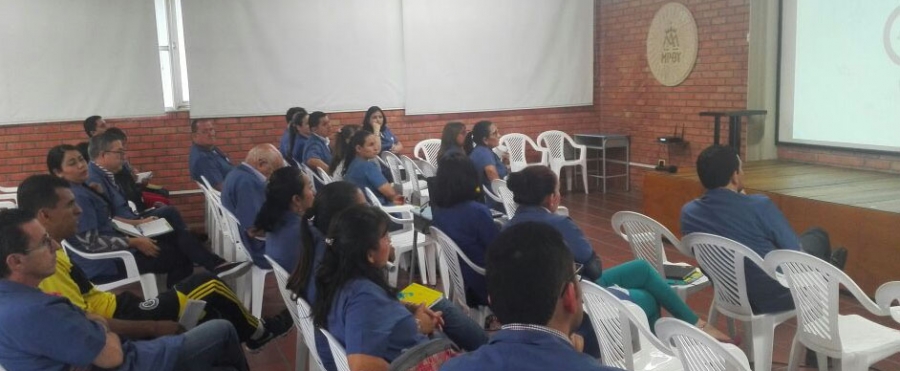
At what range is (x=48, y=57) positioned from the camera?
6.86m

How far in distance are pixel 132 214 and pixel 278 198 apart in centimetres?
163

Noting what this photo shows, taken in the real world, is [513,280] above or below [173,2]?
below

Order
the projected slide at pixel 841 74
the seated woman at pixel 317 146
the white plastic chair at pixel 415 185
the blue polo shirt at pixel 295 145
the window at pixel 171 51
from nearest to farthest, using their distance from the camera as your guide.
Result: the projected slide at pixel 841 74, the white plastic chair at pixel 415 185, the seated woman at pixel 317 146, the blue polo shirt at pixel 295 145, the window at pixel 171 51

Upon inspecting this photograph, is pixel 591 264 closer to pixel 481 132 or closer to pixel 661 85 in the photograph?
pixel 481 132

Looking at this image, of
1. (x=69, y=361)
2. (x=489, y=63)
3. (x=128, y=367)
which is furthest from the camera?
(x=489, y=63)

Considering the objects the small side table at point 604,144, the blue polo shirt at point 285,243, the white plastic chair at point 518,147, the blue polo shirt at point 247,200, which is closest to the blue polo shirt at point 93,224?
the blue polo shirt at point 247,200

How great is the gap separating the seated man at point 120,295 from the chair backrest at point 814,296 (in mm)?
2235

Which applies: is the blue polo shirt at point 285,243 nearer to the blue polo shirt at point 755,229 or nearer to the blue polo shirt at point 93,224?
the blue polo shirt at point 93,224

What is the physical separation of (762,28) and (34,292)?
6.26m

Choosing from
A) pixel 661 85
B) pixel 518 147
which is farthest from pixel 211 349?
pixel 661 85

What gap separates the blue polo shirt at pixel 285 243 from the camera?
10.9 feet

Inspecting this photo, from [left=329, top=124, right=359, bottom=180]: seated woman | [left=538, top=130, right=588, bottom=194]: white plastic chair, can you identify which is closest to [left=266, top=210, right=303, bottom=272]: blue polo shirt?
[left=329, top=124, right=359, bottom=180]: seated woman

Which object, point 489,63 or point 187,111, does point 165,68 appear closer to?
point 187,111

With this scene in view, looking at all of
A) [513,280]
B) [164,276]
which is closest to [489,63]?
[164,276]
